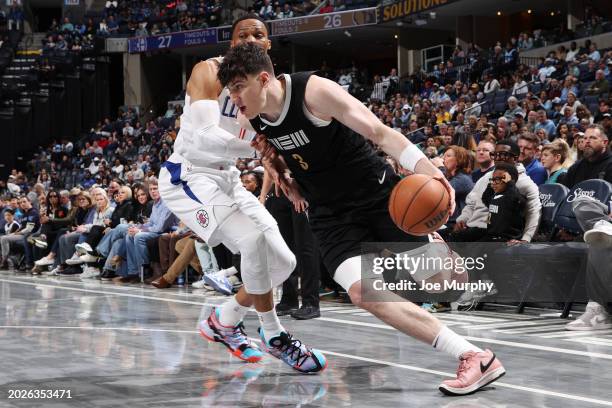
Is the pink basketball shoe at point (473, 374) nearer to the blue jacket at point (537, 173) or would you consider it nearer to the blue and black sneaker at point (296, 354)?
the blue and black sneaker at point (296, 354)

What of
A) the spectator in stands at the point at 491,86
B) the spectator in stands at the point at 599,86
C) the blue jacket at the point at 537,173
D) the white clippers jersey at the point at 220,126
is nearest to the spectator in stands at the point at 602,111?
the spectator in stands at the point at 599,86

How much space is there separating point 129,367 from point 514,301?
3.67m

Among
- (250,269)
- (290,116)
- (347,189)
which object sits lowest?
(250,269)

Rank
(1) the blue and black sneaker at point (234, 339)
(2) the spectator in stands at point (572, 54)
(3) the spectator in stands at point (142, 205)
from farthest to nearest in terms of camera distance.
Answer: (2) the spectator in stands at point (572, 54) < (3) the spectator in stands at point (142, 205) < (1) the blue and black sneaker at point (234, 339)

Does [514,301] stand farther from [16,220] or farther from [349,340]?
[16,220]

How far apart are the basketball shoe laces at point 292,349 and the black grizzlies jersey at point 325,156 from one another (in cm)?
80

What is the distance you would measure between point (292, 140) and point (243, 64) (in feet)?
1.33

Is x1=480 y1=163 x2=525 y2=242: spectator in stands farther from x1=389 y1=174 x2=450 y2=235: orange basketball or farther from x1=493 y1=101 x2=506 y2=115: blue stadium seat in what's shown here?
x1=493 y1=101 x2=506 y2=115: blue stadium seat

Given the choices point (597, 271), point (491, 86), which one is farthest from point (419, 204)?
point (491, 86)

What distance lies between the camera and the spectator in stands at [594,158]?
7094 mm

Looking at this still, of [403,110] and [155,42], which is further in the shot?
[155,42]

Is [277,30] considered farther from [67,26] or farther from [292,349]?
[292,349]

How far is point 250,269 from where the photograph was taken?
4441 millimetres

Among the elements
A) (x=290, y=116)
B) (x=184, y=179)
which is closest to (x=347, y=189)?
(x=290, y=116)
